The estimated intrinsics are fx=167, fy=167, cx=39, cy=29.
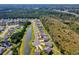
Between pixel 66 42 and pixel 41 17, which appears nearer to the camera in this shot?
pixel 66 42

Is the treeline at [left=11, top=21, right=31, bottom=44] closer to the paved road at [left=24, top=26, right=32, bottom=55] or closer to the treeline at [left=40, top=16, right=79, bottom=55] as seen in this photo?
the paved road at [left=24, top=26, right=32, bottom=55]

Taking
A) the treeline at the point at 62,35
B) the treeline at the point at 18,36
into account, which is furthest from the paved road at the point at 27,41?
the treeline at the point at 62,35

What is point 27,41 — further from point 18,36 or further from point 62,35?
point 62,35

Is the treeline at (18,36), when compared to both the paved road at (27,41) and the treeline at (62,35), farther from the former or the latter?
the treeline at (62,35)

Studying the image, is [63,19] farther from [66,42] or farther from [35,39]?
[35,39]

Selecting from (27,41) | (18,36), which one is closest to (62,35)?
(27,41)

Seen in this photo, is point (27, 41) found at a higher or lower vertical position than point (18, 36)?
lower

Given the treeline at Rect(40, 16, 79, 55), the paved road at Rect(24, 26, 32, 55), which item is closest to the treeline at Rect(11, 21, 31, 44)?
the paved road at Rect(24, 26, 32, 55)

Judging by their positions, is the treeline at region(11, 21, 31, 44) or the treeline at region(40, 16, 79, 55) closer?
the treeline at region(40, 16, 79, 55)

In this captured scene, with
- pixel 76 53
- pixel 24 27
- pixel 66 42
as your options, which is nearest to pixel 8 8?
pixel 24 27

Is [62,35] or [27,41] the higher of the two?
[62,35]
